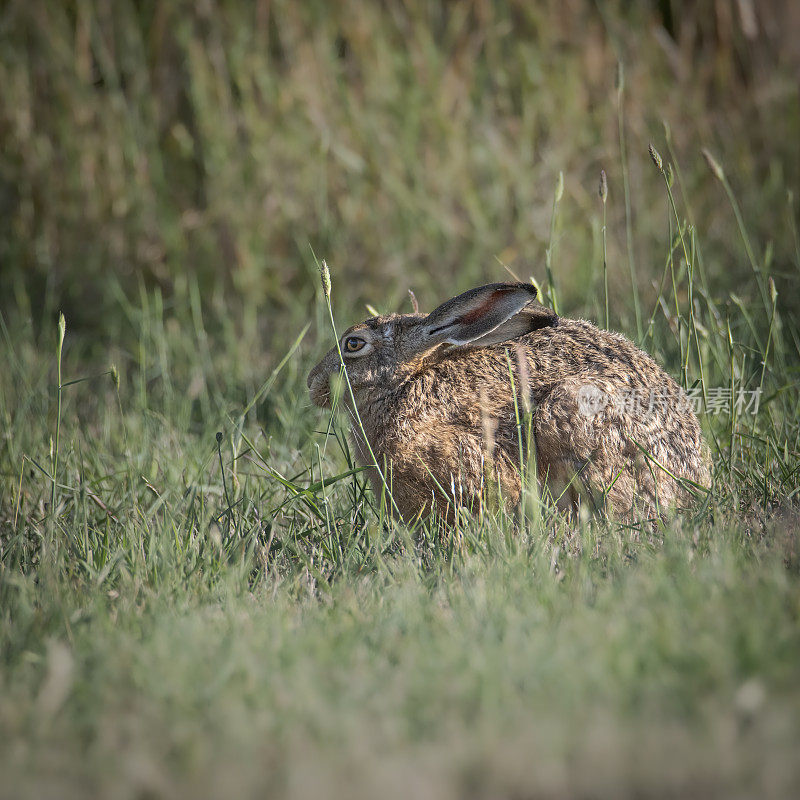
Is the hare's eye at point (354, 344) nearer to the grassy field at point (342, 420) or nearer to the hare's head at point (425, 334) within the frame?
the hare's head at point (425, 334)

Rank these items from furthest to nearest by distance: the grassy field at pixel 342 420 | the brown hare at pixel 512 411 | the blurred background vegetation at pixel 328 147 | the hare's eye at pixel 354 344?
the blurred background vegetation at pixel 328 147
the hare's eye at pixel 354 344
the brown hare at pixel 512 411
the grassy field at pixel 342 420

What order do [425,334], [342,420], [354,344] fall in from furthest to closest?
[342,420] < [354,344] < [425,334]

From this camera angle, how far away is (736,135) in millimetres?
7367

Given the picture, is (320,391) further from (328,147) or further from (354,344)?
(328,147)

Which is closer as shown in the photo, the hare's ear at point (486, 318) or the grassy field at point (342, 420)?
the grassy field at point (342, 420)

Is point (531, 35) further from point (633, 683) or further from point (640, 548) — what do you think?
point (633, 683)

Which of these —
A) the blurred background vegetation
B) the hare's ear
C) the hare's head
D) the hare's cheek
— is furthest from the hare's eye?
the blurred background vegetation

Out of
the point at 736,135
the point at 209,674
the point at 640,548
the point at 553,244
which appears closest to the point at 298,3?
the point at 736,135

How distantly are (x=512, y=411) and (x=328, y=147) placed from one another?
359 cm

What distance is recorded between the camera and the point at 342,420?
4.67 m

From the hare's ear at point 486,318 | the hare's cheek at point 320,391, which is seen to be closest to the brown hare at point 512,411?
the hare's ear at point 486,318

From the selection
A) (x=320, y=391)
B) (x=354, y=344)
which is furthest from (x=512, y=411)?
(x=320, y=391)

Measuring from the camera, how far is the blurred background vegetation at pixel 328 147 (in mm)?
6957

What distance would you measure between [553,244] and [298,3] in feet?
14.0
